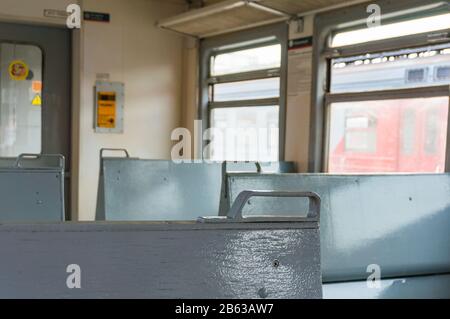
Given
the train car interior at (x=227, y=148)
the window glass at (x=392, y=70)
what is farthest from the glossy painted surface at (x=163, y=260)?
the window glass at (x=392, y=70)

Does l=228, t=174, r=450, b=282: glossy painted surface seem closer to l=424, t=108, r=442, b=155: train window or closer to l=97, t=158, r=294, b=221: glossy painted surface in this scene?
l=424, t=108, r=442, b=155: train window

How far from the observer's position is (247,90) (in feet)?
15.5

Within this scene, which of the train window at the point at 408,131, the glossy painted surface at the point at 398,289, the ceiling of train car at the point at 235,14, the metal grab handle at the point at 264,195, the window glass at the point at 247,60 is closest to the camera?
the metal grab handle at the point at 264,195

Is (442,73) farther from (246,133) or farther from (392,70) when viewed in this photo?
(246,133)

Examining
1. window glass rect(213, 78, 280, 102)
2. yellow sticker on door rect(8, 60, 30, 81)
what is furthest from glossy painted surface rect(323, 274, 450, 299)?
yellow sticker on door rect(8, 60, 30, 81)

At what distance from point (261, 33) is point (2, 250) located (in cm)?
352

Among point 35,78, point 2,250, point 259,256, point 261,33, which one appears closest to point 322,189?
point 259,256

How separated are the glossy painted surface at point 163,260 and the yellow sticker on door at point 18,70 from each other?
386 centimetres

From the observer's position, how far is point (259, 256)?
144cm

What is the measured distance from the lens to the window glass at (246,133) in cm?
443

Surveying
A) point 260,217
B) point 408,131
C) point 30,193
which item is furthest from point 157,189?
point 260,217

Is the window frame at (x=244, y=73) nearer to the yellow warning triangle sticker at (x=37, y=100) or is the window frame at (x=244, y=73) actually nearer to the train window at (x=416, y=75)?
the train window at (x=416, y=75)

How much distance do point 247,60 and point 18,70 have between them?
2.14m
